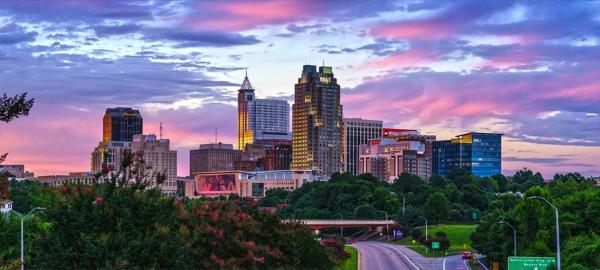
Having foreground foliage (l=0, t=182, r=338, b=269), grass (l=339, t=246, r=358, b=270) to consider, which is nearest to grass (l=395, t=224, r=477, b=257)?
grass (l=339, t=246, r=358, b=270)

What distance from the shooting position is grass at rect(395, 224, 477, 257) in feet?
496

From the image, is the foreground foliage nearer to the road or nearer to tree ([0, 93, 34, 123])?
tree ([0, 93, 34, 123])

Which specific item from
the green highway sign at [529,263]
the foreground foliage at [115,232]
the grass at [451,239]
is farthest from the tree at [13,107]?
the grass at [451,239]

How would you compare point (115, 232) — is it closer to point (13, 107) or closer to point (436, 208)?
point (13, 107)

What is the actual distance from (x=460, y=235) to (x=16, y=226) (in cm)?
11711

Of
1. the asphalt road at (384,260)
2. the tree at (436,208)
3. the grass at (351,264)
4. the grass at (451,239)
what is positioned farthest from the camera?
the tree at (436,208)

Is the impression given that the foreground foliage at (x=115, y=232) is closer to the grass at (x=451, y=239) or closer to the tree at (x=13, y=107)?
the tree at (x=13, y=107)

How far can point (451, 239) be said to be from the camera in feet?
546

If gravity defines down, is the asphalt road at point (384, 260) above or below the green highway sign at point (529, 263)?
below

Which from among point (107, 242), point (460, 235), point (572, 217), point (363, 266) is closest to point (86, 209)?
point (107, 242)

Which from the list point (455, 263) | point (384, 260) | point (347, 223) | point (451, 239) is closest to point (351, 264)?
point (384, 260)

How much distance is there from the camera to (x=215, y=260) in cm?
4609

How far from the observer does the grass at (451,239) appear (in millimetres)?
151250

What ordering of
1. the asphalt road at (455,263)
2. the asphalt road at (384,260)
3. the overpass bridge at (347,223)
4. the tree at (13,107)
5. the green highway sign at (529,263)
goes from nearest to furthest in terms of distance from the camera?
the tree at (13,107), the green highway sign at (529,263), the asphalt road at (384,260), the asphalt road at (455,263), the overpass bridge at (347,223)
